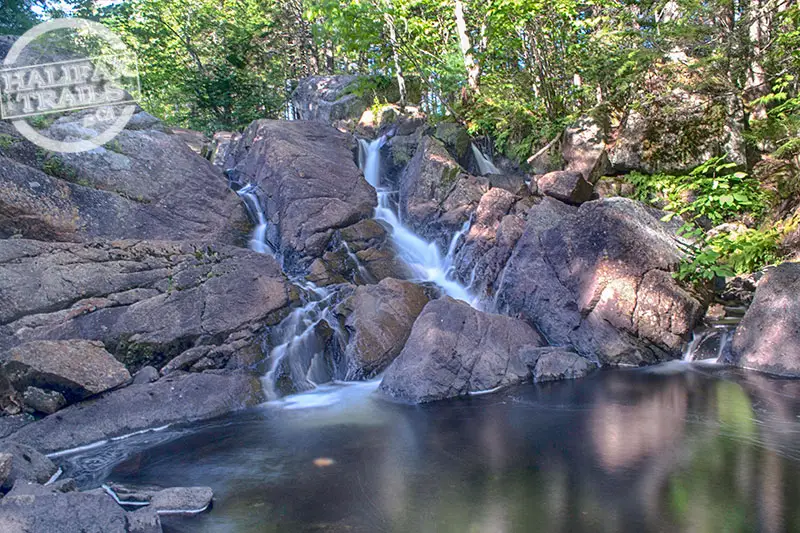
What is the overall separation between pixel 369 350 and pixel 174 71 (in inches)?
747

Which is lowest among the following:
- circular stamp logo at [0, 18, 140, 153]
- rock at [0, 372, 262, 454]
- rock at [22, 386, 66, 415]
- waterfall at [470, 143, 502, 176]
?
rock at [0, 372, 262, 454]

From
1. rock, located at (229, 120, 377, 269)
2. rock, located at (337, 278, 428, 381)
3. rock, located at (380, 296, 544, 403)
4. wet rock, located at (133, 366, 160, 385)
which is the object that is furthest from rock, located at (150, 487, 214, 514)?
rock, located at (229, 120, 377, 269)

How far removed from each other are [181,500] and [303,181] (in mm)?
10528

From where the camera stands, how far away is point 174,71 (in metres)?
22.9

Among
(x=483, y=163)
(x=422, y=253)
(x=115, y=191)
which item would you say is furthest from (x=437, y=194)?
(x=115, y=191)

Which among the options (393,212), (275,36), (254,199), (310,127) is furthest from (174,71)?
(393,212)

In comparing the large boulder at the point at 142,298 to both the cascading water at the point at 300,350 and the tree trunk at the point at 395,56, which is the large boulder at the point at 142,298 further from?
the tree trunk at the point at 395,56

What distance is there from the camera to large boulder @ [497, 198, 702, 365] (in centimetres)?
938

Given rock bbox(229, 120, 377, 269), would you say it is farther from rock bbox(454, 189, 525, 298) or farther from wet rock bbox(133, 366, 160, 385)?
wet rock bbox(133, 366, 160, 385)

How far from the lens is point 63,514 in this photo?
427 cm

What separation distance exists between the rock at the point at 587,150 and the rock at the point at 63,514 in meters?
12.2

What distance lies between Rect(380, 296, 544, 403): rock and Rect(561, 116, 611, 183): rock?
6.16 meters

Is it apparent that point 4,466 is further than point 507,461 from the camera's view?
No

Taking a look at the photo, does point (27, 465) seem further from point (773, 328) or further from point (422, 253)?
point (773, 328)
